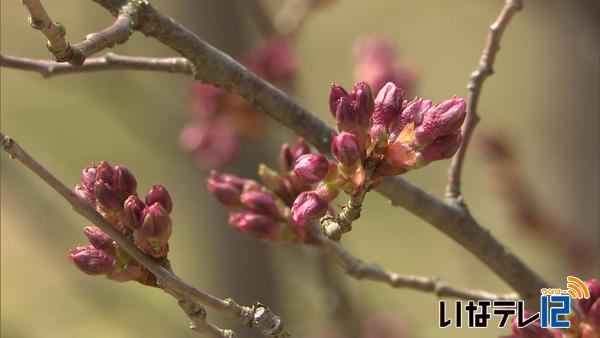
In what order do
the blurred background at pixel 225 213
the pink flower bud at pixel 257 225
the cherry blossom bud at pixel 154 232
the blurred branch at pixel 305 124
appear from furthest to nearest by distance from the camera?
1. the blurred background at pixel 225 213
2. the pink flower bud at pixel 257 225
3. the blurred branch at pixel 305 124
4. the cherry blossom bud at pixel 154 232

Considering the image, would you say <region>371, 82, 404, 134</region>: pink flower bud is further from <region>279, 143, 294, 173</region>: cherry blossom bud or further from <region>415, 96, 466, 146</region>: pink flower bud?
<region>279, 143, 294, 173</region>: cherry blossom bud

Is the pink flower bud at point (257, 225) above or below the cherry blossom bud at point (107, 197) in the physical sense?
above

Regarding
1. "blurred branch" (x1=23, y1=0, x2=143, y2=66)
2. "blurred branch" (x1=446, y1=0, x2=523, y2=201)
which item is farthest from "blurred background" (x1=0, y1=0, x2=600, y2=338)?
"blurred branch" (x1=23, y1=0, x2=143, y2=66)

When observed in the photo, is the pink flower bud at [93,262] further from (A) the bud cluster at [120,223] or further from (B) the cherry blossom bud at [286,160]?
(B) the cherry blossom bud at [286,160]

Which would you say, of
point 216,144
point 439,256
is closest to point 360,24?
point 439,256

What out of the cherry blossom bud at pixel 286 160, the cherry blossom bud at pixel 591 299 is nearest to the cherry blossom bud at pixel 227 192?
the cherry blossom bud at pixel 286 160

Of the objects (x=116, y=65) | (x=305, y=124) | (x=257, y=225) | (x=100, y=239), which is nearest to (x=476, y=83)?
(x=305, y=124)
